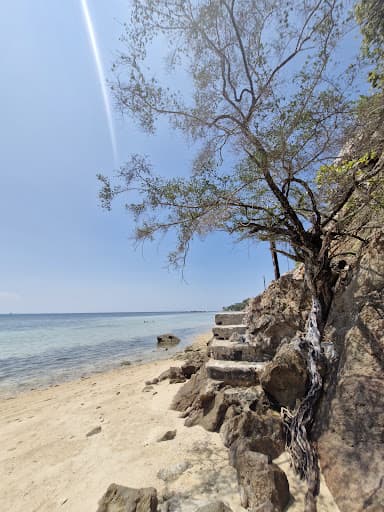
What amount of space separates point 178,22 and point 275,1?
2.02 meters

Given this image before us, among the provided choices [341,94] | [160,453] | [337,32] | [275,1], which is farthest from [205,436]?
[275,1]

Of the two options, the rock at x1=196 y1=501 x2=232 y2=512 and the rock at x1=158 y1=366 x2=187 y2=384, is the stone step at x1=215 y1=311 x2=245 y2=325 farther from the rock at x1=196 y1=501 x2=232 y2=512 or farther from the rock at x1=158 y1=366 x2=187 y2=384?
the rock at x1=196 y1=501 x2=232 y2=512

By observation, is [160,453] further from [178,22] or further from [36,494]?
[178,22]

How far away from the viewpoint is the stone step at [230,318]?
32.8 ft

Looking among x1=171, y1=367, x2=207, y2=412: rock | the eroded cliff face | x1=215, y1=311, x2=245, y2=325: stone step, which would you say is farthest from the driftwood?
x1=215, y1=311, x2=245, y2=325: stone step

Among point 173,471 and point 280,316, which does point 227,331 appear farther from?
point 173,471

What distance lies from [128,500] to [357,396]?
311 centimetres

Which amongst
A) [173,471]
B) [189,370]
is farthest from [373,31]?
[189,370]

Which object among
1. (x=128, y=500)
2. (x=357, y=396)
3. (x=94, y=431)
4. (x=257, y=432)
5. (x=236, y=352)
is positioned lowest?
(x=94, y=431)

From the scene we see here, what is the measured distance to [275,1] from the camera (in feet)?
16.1

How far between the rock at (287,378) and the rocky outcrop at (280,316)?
1.48 m

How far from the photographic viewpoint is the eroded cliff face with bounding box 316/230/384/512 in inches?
103

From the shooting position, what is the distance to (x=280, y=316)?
19.7 ft

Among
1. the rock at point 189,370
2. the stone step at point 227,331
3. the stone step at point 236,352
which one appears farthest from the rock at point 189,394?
the stone step at point 227,331
